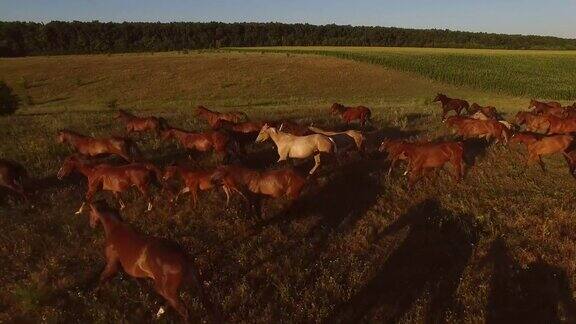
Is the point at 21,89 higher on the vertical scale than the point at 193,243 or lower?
lower

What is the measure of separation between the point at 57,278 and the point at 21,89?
41759mm

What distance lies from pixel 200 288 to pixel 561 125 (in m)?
15.5

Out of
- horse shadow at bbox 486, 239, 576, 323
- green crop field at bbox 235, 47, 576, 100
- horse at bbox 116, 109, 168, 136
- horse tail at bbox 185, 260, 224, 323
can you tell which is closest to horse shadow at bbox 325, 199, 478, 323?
horse shadow at bbox 486, 239, 576, 323

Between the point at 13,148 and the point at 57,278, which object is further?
the point at 13,148

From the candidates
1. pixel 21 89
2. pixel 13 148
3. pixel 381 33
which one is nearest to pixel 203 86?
pixel 21 89

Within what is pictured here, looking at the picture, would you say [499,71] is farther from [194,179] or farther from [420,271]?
[194,179]

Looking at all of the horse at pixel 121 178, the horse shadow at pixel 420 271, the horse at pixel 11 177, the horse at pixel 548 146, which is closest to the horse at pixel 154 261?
the horse shadow at pixel 420 271

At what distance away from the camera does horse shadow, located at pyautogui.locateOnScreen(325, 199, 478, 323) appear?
7.36 meters

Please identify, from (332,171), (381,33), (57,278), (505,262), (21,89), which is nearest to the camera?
(57,278)

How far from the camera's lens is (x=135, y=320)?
6816 mm

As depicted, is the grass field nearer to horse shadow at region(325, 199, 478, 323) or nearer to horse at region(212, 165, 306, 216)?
horse shadow at region(325, 199, 478, 323)

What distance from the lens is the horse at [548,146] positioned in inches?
531

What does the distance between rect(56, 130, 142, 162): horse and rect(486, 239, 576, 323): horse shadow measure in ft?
29.7

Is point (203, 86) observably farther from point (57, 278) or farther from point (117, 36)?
point (117, 36)
